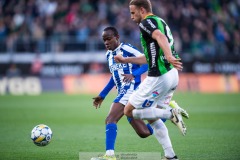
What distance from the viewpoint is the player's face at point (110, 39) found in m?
8.94

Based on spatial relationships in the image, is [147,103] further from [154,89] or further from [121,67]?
[121,67]

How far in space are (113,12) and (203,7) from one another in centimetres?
483

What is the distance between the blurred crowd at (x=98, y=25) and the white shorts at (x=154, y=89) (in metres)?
18.2

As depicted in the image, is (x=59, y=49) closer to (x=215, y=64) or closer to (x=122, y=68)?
(x=215, y=64)

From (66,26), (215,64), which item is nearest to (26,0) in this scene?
(66,26)

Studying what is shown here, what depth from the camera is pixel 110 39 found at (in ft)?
29.5

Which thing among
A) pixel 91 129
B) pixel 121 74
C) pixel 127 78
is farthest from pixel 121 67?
pixel 91 129

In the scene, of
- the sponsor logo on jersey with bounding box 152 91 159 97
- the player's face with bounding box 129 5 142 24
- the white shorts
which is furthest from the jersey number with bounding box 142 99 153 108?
the player's face with bounding box 129 5 142 24

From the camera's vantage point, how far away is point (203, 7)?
29.6 metres

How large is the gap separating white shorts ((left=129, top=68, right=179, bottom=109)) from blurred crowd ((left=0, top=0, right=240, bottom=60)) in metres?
18.2

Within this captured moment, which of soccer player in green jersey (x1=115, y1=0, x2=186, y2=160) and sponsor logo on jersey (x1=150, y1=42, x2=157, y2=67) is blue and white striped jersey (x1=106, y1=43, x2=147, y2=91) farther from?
sponsor logo on jersey (x1=150, y1=42, x2=157, y2=67)

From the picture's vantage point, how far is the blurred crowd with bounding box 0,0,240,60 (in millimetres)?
26516

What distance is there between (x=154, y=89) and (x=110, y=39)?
5.01 ft

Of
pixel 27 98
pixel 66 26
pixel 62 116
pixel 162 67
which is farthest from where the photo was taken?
pixel 66 26
